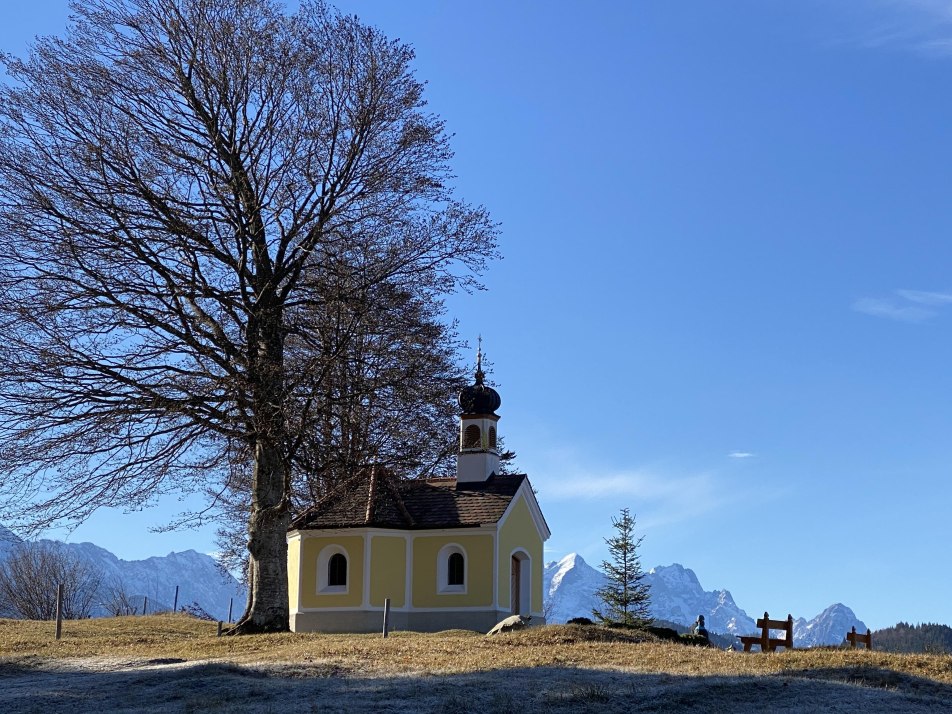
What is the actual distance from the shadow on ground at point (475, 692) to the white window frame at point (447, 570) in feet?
47.2

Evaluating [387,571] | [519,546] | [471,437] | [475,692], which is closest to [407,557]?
[387,571]

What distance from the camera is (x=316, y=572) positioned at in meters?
37.2

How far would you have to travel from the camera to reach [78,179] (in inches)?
→ 1188

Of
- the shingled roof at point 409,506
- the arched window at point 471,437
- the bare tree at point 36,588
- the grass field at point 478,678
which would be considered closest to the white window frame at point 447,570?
the shingled roof at point 409,506

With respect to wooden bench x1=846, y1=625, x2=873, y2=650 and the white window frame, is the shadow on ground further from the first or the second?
the white window frame

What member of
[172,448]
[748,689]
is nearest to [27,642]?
[172,448]

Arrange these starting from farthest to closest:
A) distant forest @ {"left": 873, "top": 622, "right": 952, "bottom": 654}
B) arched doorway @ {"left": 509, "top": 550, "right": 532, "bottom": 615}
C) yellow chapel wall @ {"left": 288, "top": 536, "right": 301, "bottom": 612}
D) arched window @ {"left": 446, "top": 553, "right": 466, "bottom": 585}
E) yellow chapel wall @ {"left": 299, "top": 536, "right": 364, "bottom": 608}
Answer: distant forest @ {"left": 873, "top": 622, "right": 952, "bottom": 654}, arched doorway @ {"left": 509, "top": 550, "right": 532, "bottom": 615}, yellow chapel wall @ {"left": 288, "top": 536, "right": 301, "bottom": 612}, arched window @ {"left": 446, "top": 553, "right": 466, "bottom": 585}, yellow chapel wall @ {"left": 299, "top": 536, "right": 364, "bottom": 608}

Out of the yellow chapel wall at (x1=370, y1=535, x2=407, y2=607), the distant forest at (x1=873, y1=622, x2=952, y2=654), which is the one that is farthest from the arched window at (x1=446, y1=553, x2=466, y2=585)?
the distant forest at (x1=873, y1=622, x2=952, y2=654)

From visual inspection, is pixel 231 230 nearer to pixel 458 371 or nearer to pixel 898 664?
pixel 458 371

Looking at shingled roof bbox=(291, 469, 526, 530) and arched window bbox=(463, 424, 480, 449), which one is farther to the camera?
arched window bbox=(463, 424, 480, 449)

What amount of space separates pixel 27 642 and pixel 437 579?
39.4ft

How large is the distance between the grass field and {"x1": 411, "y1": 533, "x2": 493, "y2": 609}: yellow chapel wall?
8.73 metres

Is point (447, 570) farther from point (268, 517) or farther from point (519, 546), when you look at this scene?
point (268, 517)

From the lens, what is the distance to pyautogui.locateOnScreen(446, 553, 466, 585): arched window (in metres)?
36.9
